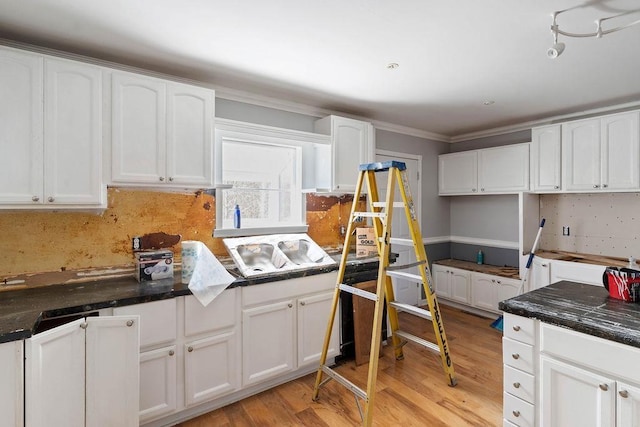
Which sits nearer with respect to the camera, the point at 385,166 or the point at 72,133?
the point at 72,133

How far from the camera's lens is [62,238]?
2.22 metres

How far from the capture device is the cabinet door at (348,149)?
128 inches

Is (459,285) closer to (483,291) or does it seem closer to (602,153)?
(483,291)

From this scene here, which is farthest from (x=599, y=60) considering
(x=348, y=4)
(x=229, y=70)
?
(x=229, y=70)

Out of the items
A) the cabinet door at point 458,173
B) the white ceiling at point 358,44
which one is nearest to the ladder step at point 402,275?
the white ceiling at point 358,44

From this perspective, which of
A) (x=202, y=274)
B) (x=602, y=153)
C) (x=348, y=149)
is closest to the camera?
(x=202, y=274)

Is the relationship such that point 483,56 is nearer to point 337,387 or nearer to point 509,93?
point 509,93

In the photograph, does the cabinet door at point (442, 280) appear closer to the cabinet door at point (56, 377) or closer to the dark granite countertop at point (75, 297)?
the dark granite countertop at point (75, 297)

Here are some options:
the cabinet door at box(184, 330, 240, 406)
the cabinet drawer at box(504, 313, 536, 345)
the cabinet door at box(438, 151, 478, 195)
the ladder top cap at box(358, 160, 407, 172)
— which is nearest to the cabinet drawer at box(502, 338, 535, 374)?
the cabinet drawer at box(504, 313, 536, 345)

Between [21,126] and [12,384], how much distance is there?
1.36 meters

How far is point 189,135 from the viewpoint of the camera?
2.39m

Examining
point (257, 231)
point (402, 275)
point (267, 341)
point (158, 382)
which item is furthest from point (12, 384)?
point (402, 275)

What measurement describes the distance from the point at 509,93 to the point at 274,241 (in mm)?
2533

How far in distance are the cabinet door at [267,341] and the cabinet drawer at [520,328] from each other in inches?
59.2
